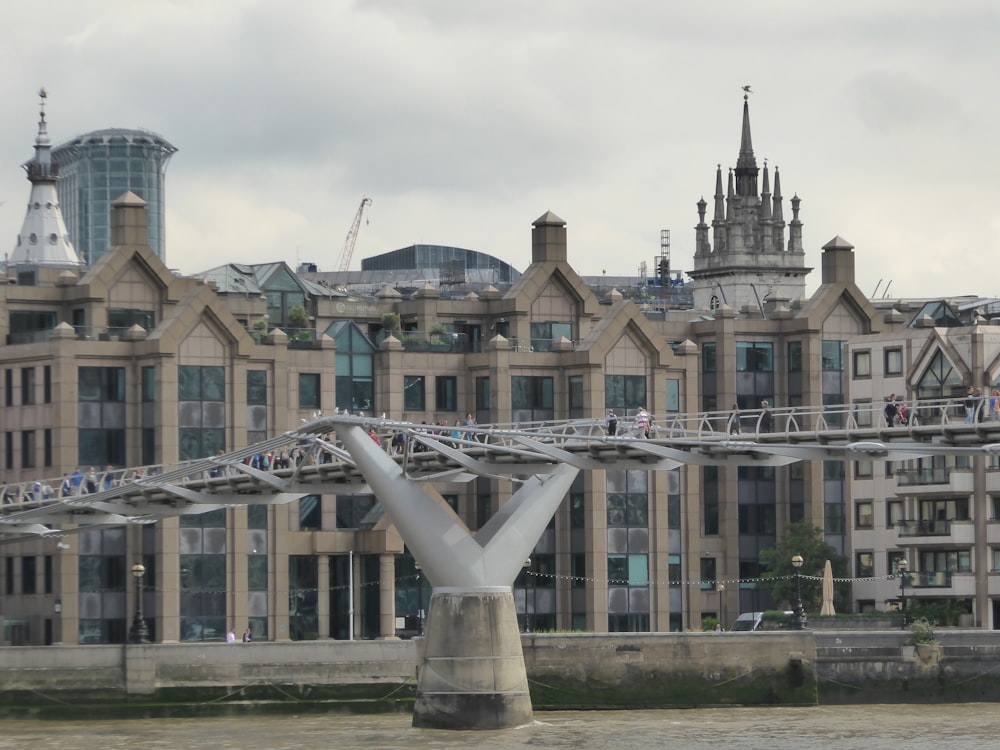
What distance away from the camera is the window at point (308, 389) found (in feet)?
425

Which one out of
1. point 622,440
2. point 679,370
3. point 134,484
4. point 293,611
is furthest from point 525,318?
point 622,440

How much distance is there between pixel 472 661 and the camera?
9494 centimetres

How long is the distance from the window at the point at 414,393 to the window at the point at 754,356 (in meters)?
17.1

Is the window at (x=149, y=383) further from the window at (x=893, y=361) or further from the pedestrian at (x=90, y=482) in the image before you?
the window at (x=893, y=361)

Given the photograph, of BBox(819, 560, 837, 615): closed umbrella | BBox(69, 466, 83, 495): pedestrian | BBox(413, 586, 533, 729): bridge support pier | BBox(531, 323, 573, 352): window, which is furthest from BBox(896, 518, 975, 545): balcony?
BBox(413, 586, 533, 729): bridge support pier

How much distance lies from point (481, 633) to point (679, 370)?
42976mm

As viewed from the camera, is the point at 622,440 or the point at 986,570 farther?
the point at 986,570

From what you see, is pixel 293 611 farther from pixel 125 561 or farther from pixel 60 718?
pixel 60 718

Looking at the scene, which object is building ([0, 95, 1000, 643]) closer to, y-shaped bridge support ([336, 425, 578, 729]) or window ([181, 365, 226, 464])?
window ([181, 365, 226, 464])

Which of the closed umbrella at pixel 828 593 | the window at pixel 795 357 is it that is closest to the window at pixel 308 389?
the closed umbrella at pixel 828 593

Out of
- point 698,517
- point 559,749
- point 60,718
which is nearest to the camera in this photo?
point 559,749

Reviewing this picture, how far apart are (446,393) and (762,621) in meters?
18.7

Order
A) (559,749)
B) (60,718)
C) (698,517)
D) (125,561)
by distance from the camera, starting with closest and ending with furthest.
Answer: (559,749) → (60,718) → (125,561) → (698,517)

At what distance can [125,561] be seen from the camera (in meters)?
123
